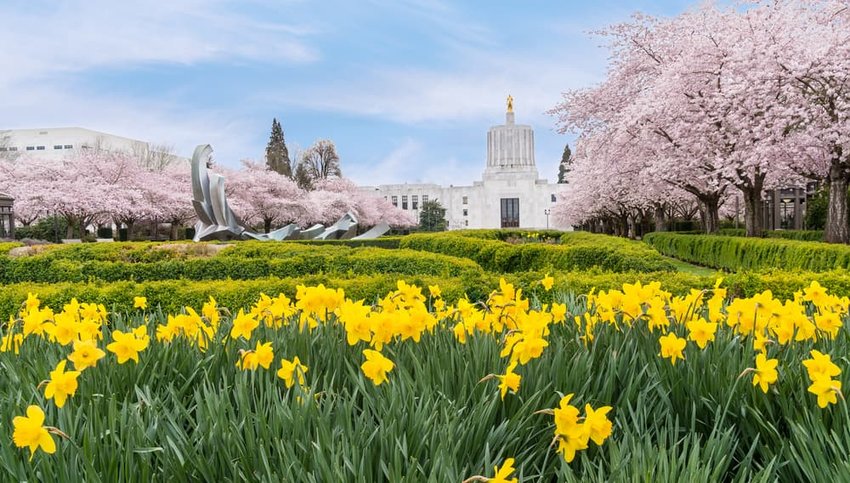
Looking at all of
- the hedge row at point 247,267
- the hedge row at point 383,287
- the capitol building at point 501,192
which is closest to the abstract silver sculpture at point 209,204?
the hedge row at point 247,267

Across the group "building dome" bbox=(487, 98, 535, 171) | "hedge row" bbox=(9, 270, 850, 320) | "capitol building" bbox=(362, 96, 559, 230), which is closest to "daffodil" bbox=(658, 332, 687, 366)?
"hedge row" bbox=(9, 270, 850, 320)

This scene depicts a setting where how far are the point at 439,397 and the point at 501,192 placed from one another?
91547mm

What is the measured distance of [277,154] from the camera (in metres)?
59.0

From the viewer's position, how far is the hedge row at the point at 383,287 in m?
5.79

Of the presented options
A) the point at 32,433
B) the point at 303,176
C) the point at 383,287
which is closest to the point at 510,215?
the point at 303,176

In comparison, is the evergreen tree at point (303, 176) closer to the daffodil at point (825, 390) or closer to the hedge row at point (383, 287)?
the hedge row at point (383, 287)

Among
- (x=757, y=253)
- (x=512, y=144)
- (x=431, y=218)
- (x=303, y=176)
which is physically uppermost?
(x=512, y=144)

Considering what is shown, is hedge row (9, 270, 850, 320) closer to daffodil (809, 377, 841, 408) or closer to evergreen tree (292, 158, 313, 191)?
daffodil (809, 377, 841, 408)

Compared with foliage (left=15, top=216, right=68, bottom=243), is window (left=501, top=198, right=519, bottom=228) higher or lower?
higher

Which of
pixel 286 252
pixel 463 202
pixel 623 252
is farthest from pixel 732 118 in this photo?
pixel 463 202

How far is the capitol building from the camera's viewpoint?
303 feet

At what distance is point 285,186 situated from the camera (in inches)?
1726

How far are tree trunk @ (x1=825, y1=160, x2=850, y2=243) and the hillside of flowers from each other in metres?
14.7

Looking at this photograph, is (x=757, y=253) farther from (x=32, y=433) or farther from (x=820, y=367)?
(x=32, y=433)
